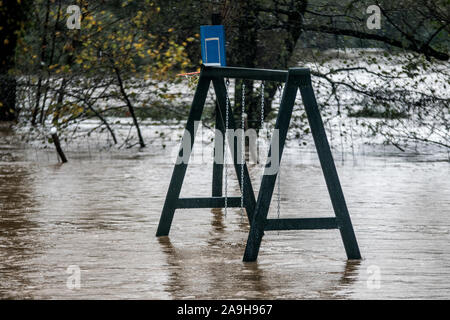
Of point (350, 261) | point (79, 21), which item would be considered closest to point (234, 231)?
point (350, 261)

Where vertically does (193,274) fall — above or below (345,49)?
below

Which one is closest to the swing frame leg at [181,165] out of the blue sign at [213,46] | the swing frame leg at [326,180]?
the blue sign at [213,46]

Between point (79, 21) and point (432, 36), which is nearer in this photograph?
point (432, 36)

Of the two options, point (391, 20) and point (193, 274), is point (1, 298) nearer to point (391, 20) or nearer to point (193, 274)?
point (193, 274)

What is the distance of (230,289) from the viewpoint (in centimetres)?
552

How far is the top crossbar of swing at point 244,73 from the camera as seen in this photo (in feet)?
21.2

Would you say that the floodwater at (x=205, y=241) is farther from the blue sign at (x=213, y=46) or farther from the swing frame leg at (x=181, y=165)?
the blue sign at (x=213, y=46)

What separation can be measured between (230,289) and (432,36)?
888 cm

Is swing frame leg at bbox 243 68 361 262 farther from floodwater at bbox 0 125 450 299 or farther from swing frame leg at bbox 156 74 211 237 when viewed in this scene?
swing frame leg at bbox 156 74 211 237

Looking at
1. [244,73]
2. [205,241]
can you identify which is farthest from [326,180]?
[205,241]

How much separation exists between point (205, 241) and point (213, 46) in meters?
1.67

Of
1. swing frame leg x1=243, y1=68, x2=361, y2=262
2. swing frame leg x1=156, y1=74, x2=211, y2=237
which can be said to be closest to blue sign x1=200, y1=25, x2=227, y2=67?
swing frame leg x1=156, y1=74, x2=211, y2=237
